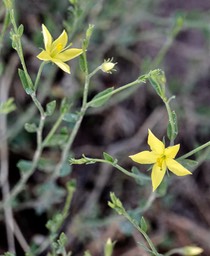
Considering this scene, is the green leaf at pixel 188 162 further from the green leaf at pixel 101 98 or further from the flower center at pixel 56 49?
the flower center at pixel 56 49

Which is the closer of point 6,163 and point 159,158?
point 159,158

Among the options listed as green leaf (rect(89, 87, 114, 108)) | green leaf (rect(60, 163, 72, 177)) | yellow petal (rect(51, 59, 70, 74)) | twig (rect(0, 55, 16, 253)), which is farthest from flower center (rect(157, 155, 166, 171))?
twig (rect(0, 55, 16, 253))

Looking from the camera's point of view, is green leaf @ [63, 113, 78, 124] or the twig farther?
the twig

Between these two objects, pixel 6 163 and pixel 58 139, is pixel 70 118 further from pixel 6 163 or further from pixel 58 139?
pixel 6 163

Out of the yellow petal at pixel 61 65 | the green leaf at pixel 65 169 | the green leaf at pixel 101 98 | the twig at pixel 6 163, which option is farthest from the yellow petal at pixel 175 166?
the twig at pixel 6 163

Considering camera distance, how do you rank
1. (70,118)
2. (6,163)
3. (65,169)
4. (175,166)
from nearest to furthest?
(175,166) → (70,118) → (65,169) → (6,163)

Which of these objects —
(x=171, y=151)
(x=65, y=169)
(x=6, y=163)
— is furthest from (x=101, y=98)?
(x=6, y=163)

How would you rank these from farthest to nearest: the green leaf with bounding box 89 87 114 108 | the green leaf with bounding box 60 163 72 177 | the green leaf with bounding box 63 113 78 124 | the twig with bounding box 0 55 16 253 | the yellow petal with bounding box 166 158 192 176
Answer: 1. the twig with bounding box 0 55 16 253
2. the green leaf with bounding box 60 163 72 177
3. the green leaf with bounding box 63 113 78 124
4. the green leaf with bounding box 89 87 114 108
5. the yellow petal with bounding box 166 158 192 176

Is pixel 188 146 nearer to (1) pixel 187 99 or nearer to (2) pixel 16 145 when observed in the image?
(1) pixel 187 99

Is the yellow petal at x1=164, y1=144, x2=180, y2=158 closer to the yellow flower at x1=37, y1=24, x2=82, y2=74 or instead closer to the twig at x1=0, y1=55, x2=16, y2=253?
the yellow flower at x1=37, y1=24, x2=82, y2=74

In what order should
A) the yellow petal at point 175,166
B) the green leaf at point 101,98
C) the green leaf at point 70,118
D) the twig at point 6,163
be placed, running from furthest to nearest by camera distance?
1. the twig at point 6,163
2. the green leaf at point 70,118
3. the green leaf at point 101,98
4. the yellow petal at point 175,166

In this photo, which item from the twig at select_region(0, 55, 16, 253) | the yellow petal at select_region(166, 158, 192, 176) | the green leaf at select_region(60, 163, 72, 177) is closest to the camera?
the yellow petal at select_region(166, 158, 192, 176)
